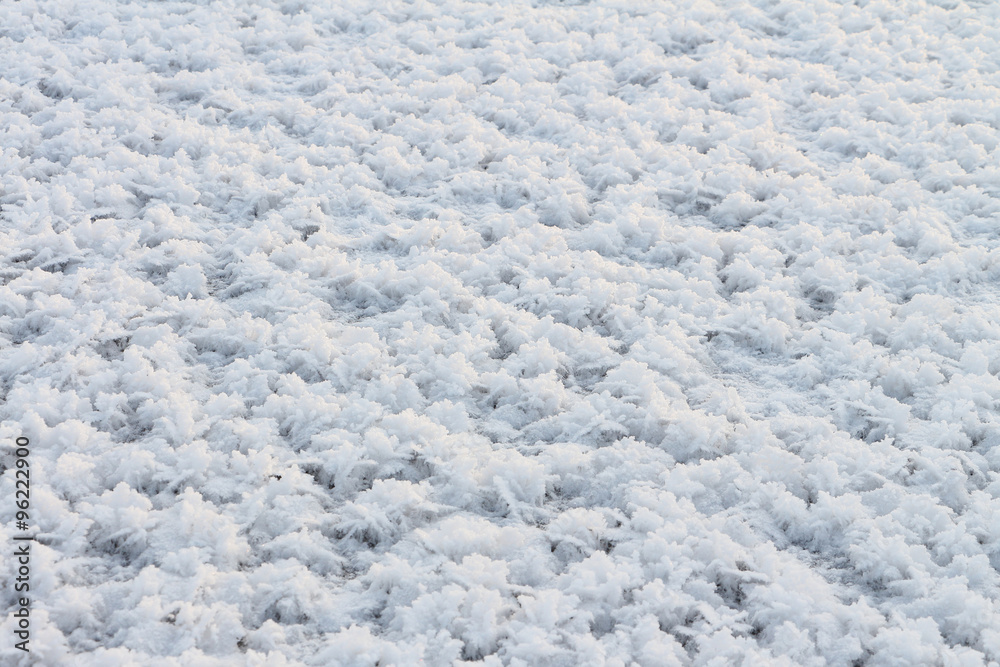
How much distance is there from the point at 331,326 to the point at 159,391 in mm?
867

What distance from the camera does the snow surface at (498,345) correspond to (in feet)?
9.03

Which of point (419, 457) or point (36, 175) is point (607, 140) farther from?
point (36, 175)

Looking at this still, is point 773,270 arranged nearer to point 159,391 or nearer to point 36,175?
point 159,391

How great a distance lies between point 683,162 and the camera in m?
5.18

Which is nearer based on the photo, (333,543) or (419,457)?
(333,543)

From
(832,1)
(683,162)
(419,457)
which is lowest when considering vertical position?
(419,457)

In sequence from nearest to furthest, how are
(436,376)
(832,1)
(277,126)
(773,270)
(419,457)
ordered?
(419,457) → (436,376) → (773,270) → (277,126) → (832,1)

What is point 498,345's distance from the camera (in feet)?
12.9

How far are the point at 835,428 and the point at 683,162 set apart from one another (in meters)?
2.35

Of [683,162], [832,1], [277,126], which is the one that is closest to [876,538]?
[683,162]

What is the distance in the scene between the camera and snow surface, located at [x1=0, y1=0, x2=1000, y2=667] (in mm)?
2752

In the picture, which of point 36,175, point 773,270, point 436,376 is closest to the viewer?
point 436,376

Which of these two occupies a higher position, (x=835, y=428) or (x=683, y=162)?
(x=683, y=162)

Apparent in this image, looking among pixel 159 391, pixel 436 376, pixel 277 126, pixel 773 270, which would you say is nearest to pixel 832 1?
pixel 773 270
